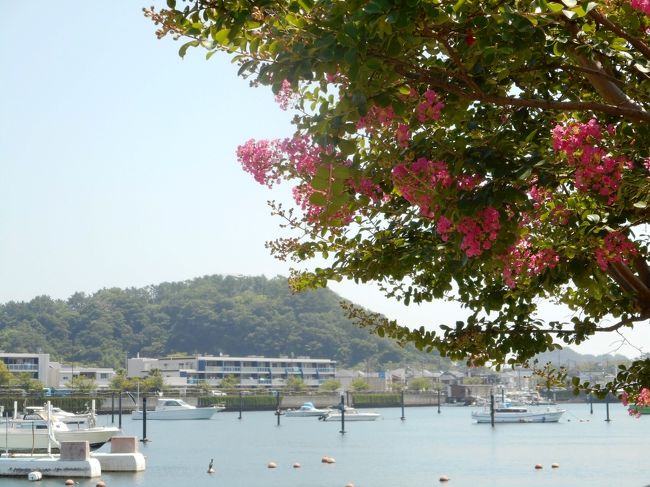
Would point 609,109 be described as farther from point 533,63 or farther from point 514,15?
point 514,15

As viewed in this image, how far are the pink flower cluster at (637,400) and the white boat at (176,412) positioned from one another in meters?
103

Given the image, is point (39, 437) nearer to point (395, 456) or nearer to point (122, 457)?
point (122, 457)

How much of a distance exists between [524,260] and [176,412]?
365 feet

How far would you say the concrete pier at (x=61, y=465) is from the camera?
38.2 m

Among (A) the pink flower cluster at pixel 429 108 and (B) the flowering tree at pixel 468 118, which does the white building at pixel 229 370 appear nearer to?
(B) the flowering tree at pixel 468 118

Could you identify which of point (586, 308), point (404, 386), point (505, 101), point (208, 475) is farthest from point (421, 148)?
point (404, 386)

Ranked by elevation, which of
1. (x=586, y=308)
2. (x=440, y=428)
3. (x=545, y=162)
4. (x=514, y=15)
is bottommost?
(x=440, y=428)

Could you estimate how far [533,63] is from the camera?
5711 millimetres

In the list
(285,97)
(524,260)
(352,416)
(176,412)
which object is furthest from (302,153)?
(176,412)

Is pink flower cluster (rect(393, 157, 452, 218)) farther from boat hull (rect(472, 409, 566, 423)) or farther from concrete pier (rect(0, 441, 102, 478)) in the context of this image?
boat hull (rect(472, 409, 566, 423))

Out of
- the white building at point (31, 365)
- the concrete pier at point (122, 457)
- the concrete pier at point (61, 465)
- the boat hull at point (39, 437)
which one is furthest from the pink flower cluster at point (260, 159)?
the white building at point (31, 365)

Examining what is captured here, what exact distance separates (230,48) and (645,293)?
3841 mm

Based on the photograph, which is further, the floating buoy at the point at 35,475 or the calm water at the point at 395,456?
the calm water at the point at 395,456

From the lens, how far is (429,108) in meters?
5.24
